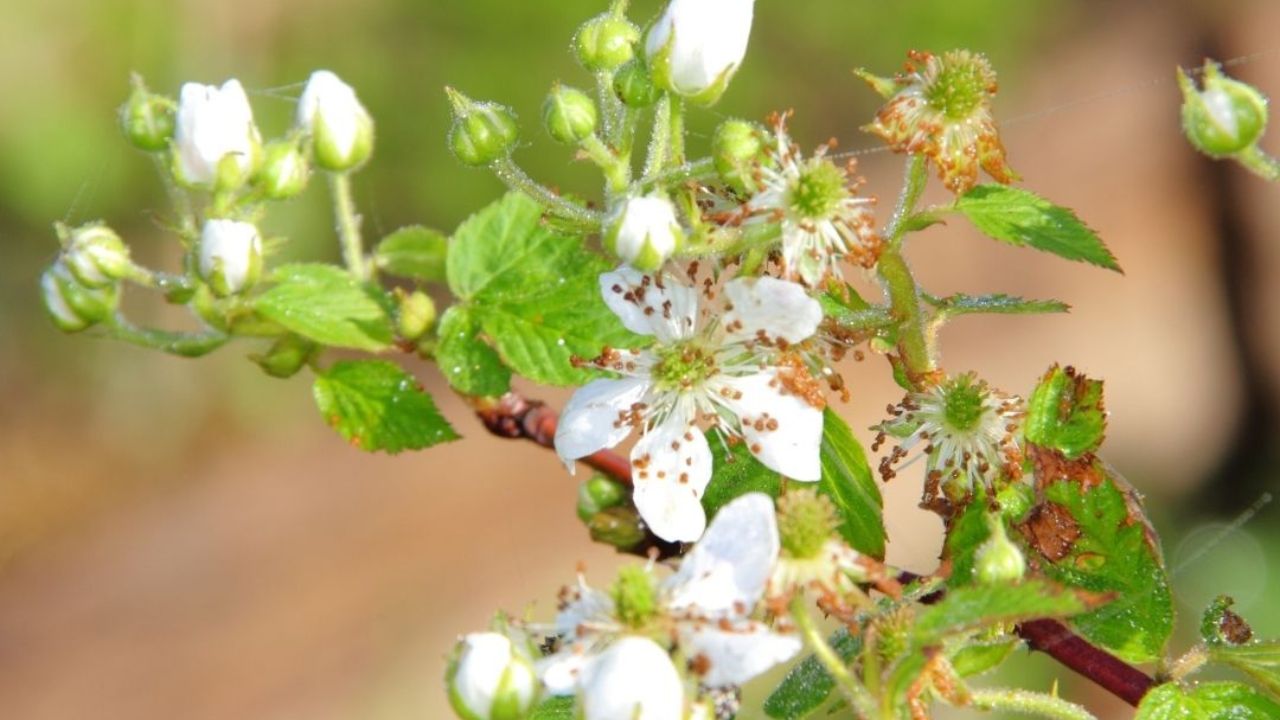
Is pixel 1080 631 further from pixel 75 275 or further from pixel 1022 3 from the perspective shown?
pixel 1022 3

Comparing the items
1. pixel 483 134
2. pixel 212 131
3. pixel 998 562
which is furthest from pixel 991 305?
pixel 212 131

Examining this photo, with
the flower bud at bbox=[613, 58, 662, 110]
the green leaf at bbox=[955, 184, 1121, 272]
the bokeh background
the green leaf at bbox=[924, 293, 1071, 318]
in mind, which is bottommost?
the bokeh background

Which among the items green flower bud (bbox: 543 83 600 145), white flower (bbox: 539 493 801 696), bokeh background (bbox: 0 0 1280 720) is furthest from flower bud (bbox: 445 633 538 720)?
bokeh background (bbox: 0 0 1280 720)

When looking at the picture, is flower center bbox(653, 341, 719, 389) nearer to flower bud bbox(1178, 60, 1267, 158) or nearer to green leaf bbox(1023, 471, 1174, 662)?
green leaf bbox(1023, 471, 1174, 662)

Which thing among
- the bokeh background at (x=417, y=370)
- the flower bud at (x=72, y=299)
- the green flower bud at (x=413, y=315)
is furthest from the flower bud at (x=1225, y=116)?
the bokeh background at (x=417, y=370)

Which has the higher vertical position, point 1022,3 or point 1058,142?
point 1022,3

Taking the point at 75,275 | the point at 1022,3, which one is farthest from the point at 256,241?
the point at 1022,3
